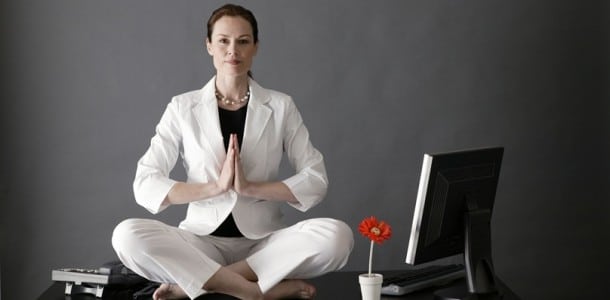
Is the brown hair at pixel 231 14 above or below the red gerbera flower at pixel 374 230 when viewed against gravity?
A: above

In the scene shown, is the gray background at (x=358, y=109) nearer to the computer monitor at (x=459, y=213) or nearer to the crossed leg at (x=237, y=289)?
the crossed leg at (x=237, y=289)

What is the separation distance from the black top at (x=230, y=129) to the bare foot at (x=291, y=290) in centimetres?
31

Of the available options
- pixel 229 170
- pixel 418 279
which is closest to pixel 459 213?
pixel 418 279

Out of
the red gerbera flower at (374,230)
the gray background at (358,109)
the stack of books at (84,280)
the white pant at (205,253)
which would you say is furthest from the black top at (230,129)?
the red gerbera flower at (374,230)

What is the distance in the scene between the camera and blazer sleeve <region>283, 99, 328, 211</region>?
3.13 m

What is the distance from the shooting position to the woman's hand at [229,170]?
A: 2986 millimetres

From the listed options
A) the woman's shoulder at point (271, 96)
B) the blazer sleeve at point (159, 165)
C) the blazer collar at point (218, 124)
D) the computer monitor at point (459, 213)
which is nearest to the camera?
the computer monitor at point (459, 213)

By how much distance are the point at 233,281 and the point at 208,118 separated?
63 cm

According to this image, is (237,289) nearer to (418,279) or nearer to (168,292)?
(168,292)

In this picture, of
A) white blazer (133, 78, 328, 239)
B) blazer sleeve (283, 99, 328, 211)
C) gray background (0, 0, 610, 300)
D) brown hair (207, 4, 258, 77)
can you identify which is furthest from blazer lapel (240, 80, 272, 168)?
gray background (0, 0, 610, 300)

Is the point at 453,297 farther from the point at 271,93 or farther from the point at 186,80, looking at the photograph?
the point at 186,80

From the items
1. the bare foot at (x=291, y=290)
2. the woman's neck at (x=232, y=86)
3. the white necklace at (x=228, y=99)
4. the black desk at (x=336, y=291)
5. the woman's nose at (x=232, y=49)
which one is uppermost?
the woman's nose at (x=232, y=49)

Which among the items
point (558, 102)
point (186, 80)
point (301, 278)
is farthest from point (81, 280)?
point (558, 102)

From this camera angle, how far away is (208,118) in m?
3.20
